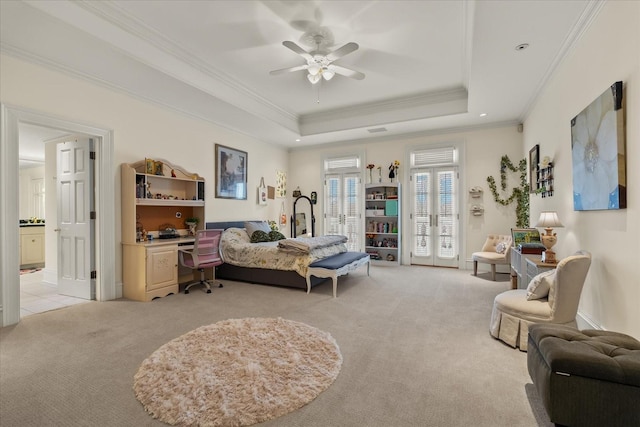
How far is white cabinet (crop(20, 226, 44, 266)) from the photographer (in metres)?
6.96

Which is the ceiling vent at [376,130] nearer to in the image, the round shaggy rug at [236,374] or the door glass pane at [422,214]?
the door glass pane at [422,214]

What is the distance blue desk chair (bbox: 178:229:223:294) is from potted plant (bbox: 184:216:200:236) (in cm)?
57

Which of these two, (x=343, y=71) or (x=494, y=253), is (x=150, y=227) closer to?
(x=343, y=71)

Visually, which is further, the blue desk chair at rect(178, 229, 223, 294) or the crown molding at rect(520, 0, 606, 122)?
the blue desk chair at rect(178, 229, 223, 294)

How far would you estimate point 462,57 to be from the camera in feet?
13.7

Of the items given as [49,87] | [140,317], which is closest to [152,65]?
[49,87]

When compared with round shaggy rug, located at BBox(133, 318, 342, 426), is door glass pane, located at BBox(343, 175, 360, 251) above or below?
above

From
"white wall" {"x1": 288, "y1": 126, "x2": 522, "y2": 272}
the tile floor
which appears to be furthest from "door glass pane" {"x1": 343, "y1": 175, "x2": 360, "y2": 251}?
the tile floor

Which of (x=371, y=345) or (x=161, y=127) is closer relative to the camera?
(x=371, y=345)

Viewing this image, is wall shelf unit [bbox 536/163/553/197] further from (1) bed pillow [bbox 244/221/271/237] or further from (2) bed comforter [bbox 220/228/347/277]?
(1) bed pillow [bbox 244/221/271/237]

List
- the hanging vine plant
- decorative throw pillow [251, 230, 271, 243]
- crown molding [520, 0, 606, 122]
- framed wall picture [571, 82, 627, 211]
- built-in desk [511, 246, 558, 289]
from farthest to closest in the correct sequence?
decorative throw pillow [251, 230, 271, 243], the hanging vine plant, built-in desk [511, 246, 558, 289], crown molding [520, 0, 606, 122], framed wall picture [571, 82, 627, 211]

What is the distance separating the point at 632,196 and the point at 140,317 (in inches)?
186

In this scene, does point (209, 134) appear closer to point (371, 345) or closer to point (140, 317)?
point (140, 317)

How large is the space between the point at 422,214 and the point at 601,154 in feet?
14.3
